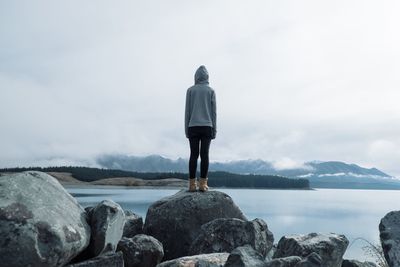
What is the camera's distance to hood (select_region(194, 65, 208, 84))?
14.5 m

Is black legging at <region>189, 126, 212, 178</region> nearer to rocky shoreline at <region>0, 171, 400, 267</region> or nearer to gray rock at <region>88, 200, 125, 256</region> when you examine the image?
rocky shoreline at <region>0, 171, 400, 267</region>

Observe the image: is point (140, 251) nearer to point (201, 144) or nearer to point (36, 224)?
point (36, 224)

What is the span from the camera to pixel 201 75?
14.5 metres

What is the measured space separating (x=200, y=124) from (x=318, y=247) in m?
5.17

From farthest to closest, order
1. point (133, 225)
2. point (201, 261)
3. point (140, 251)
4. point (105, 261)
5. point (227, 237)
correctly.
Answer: point (133, 225) < point (227, 237) < point (140, 251) < point (201, 261) < point (105, 261)

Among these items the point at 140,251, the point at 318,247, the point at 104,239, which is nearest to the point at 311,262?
the point at 318,247

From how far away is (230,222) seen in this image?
11328 mm

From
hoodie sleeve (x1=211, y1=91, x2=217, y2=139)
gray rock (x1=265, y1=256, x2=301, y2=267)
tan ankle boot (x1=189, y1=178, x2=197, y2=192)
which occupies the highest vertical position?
hoodie sleeve (x1=211, y1=91, x2=217, y2=139)

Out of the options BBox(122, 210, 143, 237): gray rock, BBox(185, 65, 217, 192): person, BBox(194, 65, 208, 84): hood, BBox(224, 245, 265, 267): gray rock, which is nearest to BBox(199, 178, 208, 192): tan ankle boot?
BBox(185, 65, 217, 192): person

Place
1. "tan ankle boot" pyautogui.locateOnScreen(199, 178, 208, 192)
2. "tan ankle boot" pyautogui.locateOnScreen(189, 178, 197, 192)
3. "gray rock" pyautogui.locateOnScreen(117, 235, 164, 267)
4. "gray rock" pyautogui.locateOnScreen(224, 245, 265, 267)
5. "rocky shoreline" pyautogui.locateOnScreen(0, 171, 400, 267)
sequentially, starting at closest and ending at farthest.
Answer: "rocky shoreline" pyautogui.locateOnScreen(0, 171, 400, 267) → "gray rock" pyautogui.locateOnScreen(224, 245, 265, 267) → "gray rock" pyautogui.locateOnScreen(117, 235, 164, 267) → "tan ankle boot" pyautogui.locateOnScreen(199, 178, 208, 192) → "tan ankle boot" pyautogui.locateOnScreen(189, 178, 197, 192)

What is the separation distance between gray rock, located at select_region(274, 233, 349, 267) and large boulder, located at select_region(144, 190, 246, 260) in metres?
3.17

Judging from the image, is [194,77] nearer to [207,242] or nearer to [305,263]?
[207,242]

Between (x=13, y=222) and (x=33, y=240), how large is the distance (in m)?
0.43

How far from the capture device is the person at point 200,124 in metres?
14.0
